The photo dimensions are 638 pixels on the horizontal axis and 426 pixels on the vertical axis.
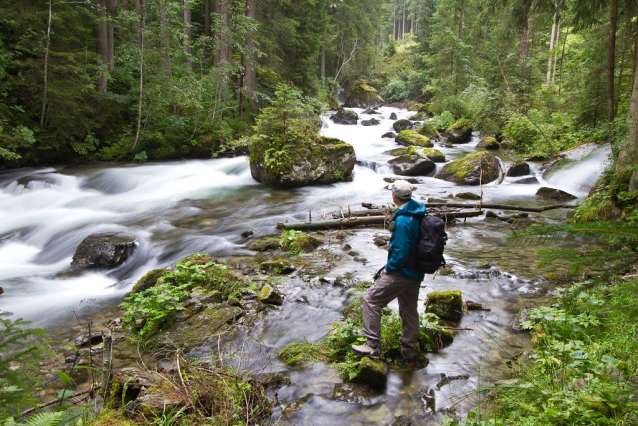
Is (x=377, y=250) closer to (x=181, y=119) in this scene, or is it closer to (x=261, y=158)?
(x=261, y=158)

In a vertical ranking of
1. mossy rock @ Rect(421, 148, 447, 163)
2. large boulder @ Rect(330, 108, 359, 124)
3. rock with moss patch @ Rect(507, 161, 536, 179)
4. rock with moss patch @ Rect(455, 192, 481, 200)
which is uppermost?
large boulder @ Rect(330, 108, 359, 124)

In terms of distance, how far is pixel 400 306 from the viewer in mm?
4340

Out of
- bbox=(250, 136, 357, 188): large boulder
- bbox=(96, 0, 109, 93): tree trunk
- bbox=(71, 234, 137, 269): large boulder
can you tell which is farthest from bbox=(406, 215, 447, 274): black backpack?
bbox=(96, 0, 109, 93): tree trunk

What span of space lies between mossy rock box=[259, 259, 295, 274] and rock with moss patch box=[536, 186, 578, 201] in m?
10.6

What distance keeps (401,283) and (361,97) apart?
135ft

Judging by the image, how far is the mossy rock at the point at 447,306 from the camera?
17.5 feet

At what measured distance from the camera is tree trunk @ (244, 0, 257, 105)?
20.2 m

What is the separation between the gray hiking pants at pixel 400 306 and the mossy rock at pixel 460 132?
75.5 ft

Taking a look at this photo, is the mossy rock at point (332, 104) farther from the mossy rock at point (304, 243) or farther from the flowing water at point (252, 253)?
the mossy rock at point (304, 243)

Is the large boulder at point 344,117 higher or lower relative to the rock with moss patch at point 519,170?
higher

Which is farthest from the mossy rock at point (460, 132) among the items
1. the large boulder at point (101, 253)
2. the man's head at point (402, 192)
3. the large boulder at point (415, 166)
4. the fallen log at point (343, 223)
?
the man's head at point (402, 192)

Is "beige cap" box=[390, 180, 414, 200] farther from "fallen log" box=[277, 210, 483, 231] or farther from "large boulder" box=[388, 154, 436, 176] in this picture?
"large boulder" box=[388, 154, 436, 176]

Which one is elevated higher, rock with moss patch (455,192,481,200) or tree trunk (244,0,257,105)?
tree trunk (244,0,257,105)

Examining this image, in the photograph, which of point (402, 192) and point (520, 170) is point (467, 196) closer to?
point (520, 170)
